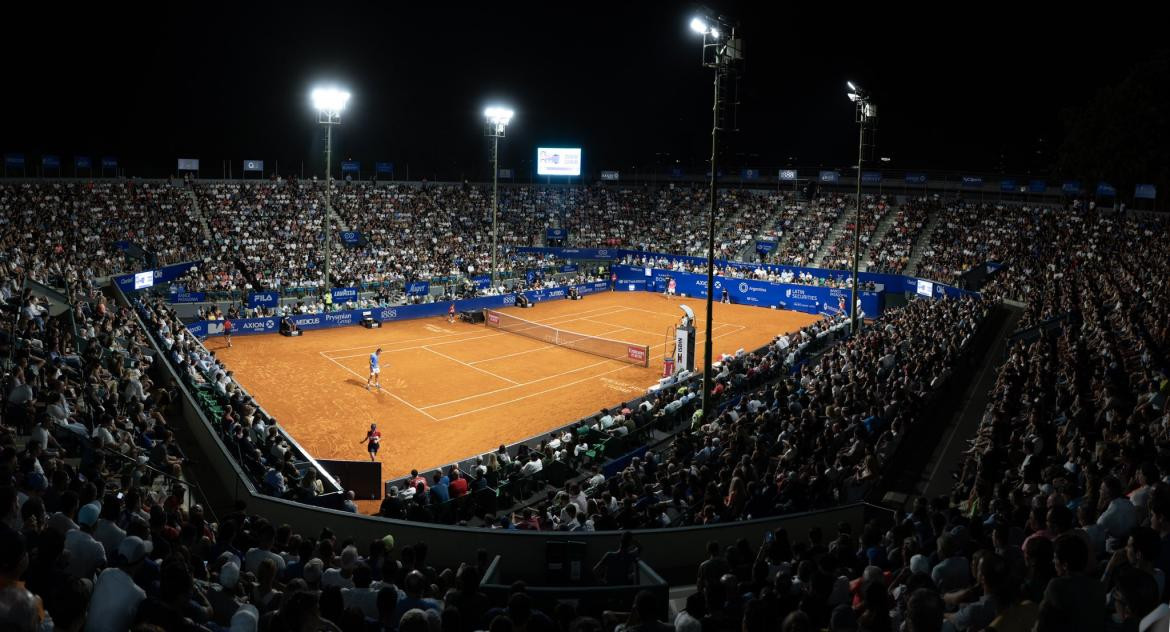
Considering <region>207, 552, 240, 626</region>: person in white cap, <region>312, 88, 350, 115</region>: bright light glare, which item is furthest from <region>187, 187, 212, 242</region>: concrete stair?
<region>207, 552, 240, 626</region>: person in white cap

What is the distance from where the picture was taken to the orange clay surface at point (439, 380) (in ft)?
82.7

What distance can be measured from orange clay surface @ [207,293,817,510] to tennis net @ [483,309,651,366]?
2.34 feet

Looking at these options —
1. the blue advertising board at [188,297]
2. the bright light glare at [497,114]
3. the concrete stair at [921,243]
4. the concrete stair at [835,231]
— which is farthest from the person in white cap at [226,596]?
the concrete stair at [835,231]

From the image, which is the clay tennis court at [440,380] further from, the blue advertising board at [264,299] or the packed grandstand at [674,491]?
the blue advertising board at [264,299]

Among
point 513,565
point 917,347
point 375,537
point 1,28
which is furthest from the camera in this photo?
point 1,28

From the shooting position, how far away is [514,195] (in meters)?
73.6

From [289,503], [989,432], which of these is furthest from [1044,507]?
[289,503]

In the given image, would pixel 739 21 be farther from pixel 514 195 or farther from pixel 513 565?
pixel 514 195

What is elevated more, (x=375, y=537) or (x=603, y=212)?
(x=603, y=212)

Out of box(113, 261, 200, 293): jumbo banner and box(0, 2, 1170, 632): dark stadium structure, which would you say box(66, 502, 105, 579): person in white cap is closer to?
box(0, 2, 1170, 632): dark stadium structure

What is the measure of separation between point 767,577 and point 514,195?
67.9 meters

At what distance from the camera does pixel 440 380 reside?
32.8 metres

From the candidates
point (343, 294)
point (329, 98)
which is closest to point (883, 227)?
point (343, 294)

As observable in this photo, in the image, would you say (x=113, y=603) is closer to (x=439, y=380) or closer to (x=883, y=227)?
(x=439, y=380)
